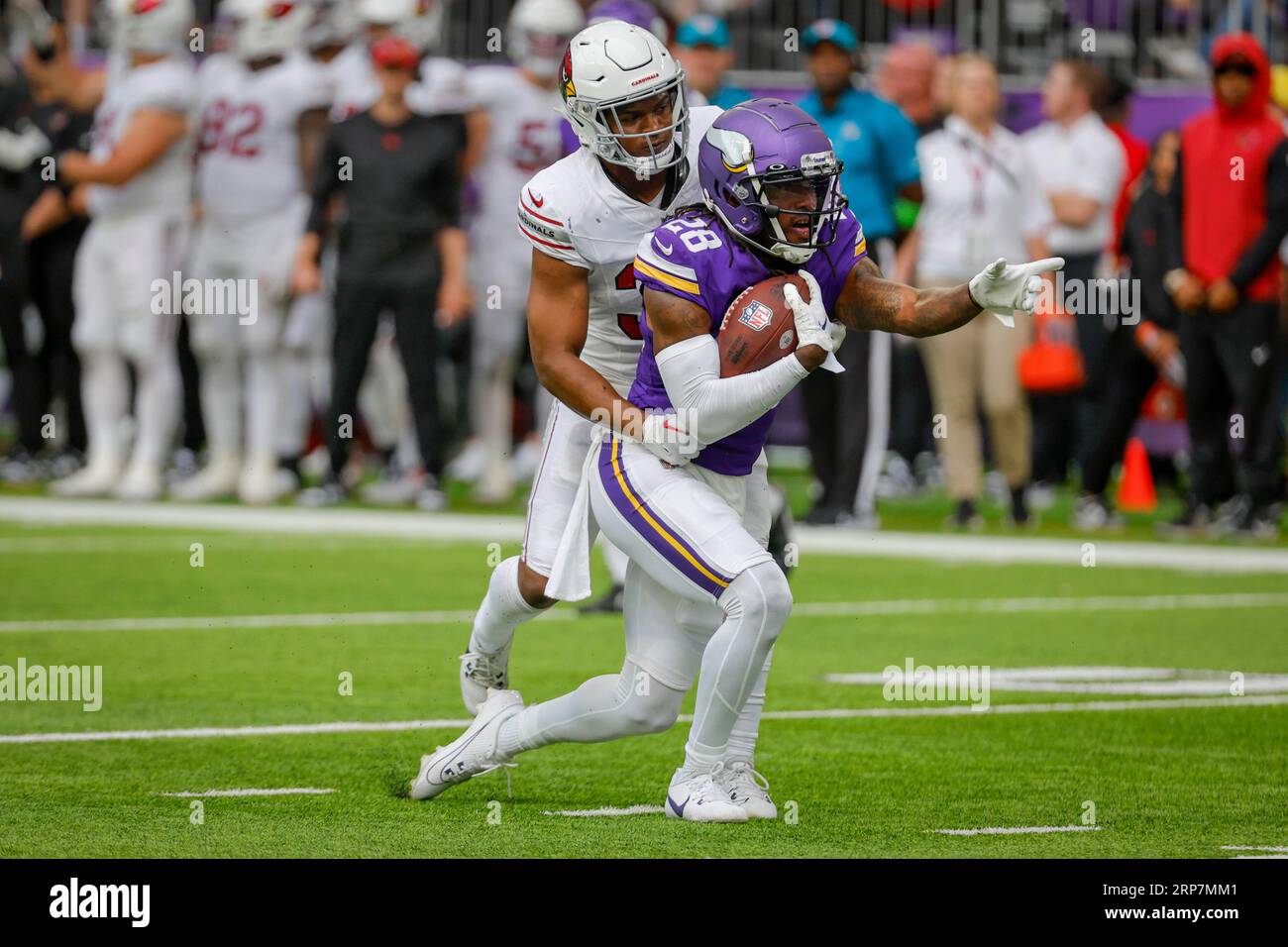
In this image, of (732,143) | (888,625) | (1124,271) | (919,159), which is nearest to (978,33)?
(1124,271)

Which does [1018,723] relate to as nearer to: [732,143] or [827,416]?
[732,143]

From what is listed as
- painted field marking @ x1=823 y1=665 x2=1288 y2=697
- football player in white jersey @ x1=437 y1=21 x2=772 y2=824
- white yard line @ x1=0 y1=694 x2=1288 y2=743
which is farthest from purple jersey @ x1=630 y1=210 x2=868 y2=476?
painted field marking @ x1=823 y1=665 x2=1288 y2=697

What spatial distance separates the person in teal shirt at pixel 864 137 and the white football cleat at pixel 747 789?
7.17 m

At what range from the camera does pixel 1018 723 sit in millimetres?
7551

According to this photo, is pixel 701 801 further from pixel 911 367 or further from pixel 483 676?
pixel 911 367

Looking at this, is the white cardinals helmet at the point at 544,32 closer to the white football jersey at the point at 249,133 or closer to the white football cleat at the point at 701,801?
the white football jersey at the point at 249,133

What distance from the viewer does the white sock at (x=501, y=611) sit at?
257 inches

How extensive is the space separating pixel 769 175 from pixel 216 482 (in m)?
9.51

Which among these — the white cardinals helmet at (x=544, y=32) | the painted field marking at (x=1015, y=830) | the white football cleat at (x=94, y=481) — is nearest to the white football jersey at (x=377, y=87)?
the white cardinals helmet at (x=544, y=32)

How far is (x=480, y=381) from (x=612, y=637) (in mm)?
5851

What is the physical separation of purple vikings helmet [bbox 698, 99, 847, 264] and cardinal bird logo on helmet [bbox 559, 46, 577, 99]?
0.49m

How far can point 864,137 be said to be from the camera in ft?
42.7

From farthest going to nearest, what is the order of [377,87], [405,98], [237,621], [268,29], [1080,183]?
[1080,183]
[377,87]
[268,29]
[405,98]
[237,621]

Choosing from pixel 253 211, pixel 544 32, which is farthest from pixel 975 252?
pixel 253 211
